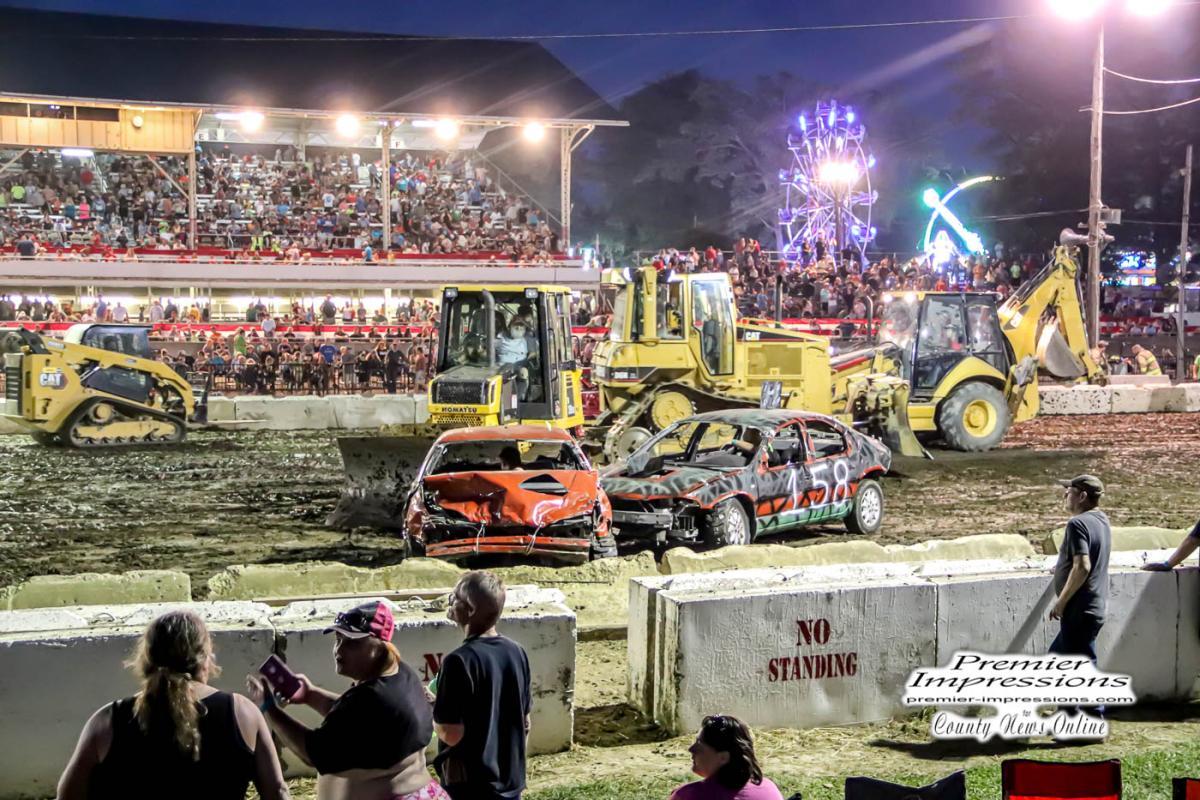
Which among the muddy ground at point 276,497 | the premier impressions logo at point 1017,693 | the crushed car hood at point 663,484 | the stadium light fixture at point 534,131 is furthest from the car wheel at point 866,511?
the stadium light fixture at point 534,131

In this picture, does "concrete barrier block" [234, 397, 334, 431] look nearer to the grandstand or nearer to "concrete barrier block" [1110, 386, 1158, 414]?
the grandstand

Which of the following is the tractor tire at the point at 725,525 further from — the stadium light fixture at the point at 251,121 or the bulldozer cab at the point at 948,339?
the stadium light fixture at the point at 251,121

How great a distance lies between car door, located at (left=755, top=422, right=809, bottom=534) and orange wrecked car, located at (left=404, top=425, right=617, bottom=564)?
194cm

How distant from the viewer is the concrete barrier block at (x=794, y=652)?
290 inches

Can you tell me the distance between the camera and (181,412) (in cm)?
2358

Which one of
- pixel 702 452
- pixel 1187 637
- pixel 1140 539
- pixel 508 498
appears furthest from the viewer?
pixel 702 452

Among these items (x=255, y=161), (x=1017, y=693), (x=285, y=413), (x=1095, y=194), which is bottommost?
(x=1017, y=693)

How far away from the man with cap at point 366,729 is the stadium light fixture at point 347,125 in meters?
37.7

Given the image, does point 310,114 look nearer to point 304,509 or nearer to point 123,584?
point 304,509

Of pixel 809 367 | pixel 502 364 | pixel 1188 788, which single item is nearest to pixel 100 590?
pixel 1188 788

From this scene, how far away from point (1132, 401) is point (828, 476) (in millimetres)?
17260

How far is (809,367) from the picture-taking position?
2047cm

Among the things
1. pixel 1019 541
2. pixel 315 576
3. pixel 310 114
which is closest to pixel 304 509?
pixel 315 576

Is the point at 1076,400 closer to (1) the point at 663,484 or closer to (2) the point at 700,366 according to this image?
(2) the point at 700,366
